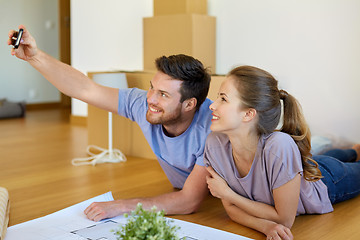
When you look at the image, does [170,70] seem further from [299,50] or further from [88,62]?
[88,62]

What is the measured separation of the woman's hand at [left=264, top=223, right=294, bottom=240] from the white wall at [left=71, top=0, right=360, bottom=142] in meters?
1.76

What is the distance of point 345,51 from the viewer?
3195 millimetres

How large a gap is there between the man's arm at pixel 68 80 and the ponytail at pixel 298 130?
0.77 metres

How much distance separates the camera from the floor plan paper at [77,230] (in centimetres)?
164

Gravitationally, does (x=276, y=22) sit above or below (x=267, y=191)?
above

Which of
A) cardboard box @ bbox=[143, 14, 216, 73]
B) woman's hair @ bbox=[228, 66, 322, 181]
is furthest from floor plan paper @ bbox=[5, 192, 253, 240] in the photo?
cardboard box @ bbox=[143, 14, 216, 73]

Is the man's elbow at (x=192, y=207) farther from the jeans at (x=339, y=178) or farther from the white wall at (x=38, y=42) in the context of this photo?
the white wall at (x=38, y=42)

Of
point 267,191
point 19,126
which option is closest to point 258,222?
point 267,191

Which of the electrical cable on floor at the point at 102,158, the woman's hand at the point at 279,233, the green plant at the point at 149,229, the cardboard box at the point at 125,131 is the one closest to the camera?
the green plant at the point at 149,229

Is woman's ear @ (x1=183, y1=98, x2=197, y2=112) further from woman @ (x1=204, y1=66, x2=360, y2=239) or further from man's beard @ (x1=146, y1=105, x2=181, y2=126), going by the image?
woman @ (x1=204, y1=66, x2=360, y2=239)

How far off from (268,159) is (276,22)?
6.64ft

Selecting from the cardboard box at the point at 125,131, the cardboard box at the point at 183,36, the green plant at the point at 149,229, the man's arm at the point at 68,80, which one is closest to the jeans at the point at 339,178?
the man's arm at the point at 68,80

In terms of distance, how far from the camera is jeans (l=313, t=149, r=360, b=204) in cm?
209

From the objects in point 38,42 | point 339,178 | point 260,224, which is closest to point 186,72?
point 260,224
